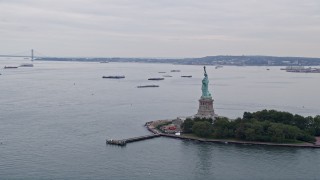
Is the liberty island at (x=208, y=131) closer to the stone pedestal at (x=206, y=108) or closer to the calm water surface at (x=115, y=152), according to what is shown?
the stone pedestal at (x=206, y=108)

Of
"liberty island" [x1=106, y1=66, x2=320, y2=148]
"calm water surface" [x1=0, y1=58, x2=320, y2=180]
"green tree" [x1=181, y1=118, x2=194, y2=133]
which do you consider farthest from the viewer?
"green tree" [x1=181, y1=118, x2=194, y2=133]

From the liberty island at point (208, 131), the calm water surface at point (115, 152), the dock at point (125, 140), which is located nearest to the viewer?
the calm water surface at point (115, 152)

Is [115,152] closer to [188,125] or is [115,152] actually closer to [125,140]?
[125,140]

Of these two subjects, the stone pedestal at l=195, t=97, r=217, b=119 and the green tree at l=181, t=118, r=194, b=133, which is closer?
the green tree at l=181, t=118, r=194, b=133

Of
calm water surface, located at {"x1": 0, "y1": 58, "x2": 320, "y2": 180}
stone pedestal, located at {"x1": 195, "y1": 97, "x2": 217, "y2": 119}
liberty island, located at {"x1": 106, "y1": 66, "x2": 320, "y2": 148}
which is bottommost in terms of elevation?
calm water surface, located at {"x1": 0, "y1": 58, "x2": 320, "y2": 180}

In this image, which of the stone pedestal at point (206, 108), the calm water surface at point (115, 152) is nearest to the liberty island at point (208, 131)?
the stone pedestal at point (206, 108)

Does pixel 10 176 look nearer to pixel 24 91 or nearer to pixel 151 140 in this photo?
pixel 151 140

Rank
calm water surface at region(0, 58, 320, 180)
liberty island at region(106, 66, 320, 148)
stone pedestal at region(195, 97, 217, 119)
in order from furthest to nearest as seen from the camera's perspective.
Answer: stone pedestal at region(195, 97, 217, 119) → liberty island at region(106, 66, 320, 148) → calm water surface at region(0, 58, 320, 180)

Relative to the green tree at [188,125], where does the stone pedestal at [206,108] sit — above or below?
above

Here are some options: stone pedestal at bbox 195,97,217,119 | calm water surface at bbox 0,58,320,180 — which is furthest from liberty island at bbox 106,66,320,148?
calm water surface at bbox 0,58,320,180

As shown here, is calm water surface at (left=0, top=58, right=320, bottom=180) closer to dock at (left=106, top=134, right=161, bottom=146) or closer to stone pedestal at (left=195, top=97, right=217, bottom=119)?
dock at (left=106, top=134, right=161, bottom=146)

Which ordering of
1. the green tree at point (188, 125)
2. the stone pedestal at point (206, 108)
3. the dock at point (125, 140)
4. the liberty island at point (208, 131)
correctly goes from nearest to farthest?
the liberty island at point (208, 131) < the dock at point (125, 140) < the green tree at point (188, 125) < the stone pedestal at point (206, 108)
